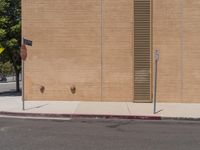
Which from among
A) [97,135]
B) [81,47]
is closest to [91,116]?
[97,135]

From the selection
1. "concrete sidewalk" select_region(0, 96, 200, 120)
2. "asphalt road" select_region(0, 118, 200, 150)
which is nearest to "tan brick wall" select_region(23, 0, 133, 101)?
"concrete sidewalk" select_region(0, 96, 200, 120)

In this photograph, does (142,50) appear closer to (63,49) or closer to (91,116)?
(63,49)

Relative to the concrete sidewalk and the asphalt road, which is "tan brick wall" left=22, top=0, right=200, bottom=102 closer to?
the concrete sidewalk

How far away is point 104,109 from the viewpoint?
23266 mm

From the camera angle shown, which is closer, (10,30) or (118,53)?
(118,53)

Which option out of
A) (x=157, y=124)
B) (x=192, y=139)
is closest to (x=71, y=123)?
(x=157, y=124)

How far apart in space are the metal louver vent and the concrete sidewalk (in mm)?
1170

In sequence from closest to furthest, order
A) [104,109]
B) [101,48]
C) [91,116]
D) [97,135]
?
1. [97,135]
2. [91,116]
3. [104,109]
4. [101,48]

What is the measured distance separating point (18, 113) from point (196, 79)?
31.9 feet

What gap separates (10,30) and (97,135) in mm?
22406

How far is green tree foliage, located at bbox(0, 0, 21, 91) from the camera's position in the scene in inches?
1356

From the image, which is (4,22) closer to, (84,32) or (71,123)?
(84,32)

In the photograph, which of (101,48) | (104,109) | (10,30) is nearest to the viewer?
(104,109)

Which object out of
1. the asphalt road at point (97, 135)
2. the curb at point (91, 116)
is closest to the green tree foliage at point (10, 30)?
the curb at point (91, 116)
